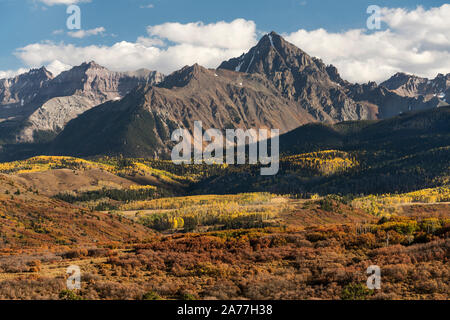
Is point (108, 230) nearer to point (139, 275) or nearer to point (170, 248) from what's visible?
point (170, 248)

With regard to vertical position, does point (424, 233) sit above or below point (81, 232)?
above

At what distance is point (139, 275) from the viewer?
38375 mm

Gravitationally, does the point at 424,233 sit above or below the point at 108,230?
above

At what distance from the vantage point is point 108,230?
421 ft

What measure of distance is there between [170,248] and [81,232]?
71538mm

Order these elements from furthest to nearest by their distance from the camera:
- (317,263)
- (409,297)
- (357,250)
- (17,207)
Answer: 1. (17,207)
2. (357,250)
3. (317,263)
4. (409,297)
